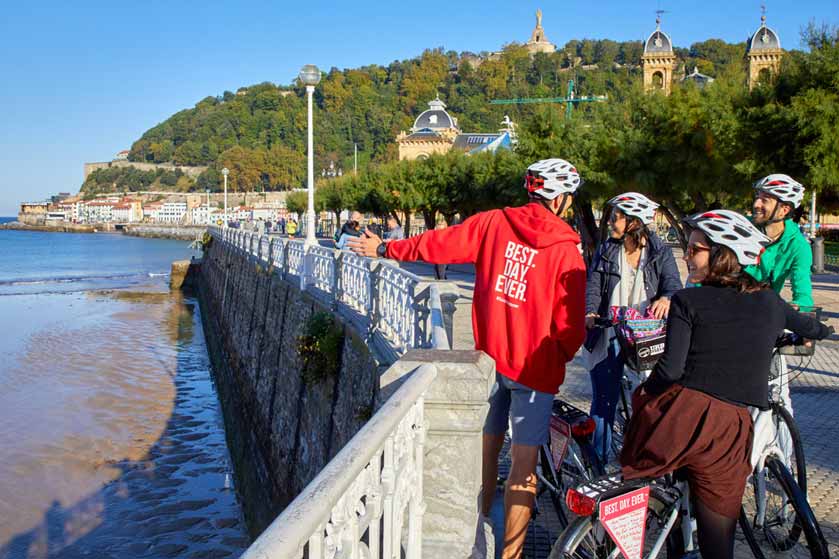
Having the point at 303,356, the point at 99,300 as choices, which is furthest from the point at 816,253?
the point at 99,300

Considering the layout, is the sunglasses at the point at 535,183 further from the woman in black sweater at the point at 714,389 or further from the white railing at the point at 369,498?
the white railing at the point at 369,498

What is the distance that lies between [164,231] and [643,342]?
15467 centimetres

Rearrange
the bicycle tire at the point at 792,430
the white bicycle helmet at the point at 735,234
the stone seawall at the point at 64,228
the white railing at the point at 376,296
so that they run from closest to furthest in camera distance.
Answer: the white bicycle helmet at the point at 735,234 < the bicycle tire at the point at 792,430 < the white railing at the point at 376,296 < the stone seawall at the point at 64,228

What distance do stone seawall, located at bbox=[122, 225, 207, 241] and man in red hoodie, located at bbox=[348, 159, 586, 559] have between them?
434ft

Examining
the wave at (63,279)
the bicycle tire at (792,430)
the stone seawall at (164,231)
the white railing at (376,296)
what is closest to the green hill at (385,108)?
the stone seawall at (164,231)

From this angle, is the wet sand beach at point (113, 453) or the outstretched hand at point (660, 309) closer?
the outstretched hand at point (660, 309)

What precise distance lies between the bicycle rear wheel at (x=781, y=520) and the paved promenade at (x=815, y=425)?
3.8 inches

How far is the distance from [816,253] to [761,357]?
2414 centimetres

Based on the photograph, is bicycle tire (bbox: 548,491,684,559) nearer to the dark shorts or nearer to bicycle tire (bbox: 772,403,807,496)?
the dark shorts

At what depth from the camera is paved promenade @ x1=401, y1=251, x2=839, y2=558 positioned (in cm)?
449

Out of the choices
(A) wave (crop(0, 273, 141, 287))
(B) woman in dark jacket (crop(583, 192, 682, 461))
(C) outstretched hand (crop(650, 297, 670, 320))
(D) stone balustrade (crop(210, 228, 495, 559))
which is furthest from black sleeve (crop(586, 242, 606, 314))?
(A) wave (crop(0, 273, 141, 287))

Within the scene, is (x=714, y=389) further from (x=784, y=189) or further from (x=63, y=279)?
(x=63, y=279)

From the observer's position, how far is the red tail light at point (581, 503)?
305 centimetres

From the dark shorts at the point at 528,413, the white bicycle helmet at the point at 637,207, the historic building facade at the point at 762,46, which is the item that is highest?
the historic building facade at the point at 762,46
